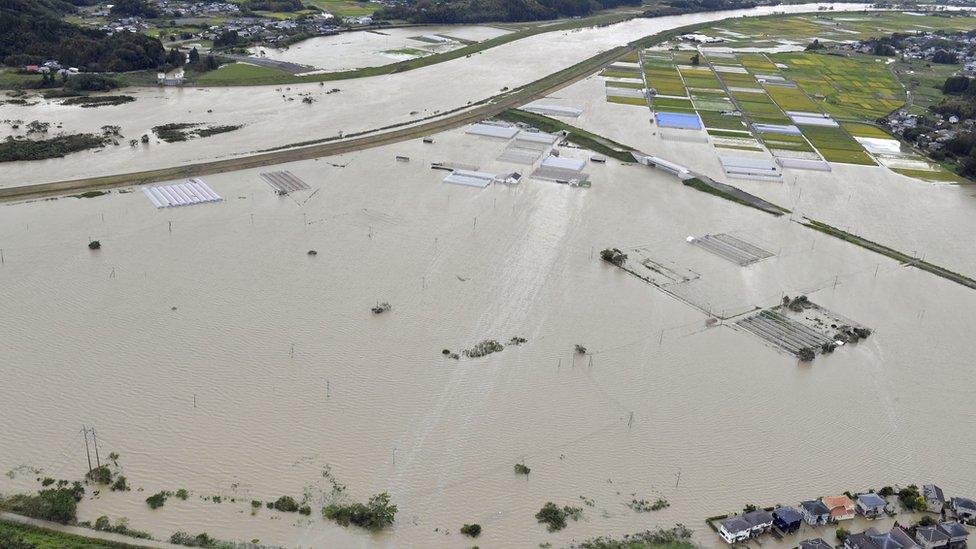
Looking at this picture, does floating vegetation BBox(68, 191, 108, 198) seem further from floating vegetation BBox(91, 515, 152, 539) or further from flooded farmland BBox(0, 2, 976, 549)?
floating vegetation BBox(91, 515, 152, 539)

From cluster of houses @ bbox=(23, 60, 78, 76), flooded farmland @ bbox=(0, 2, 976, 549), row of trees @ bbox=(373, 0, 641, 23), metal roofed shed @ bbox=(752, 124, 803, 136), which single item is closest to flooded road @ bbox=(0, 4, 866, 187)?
flooded farmland @ bbox=(0, 2, 976, 549)

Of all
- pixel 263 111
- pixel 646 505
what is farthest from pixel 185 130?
pixel 646 505

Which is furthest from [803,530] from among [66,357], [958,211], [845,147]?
[845,147]

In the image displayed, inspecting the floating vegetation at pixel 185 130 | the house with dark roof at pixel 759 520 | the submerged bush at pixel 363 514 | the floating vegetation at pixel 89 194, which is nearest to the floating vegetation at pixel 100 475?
the submerged bush at pixel 363 514

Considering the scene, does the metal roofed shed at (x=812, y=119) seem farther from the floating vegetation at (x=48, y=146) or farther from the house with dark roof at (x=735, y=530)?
the floating vegetation at (x=48, y=146)

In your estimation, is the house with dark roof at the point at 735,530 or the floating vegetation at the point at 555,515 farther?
the floating vegetation at the point at 555,515

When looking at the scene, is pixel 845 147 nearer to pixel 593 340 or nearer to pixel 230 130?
pixel 593 340

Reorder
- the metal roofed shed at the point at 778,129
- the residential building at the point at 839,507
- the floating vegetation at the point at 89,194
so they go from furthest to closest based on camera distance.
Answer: the metal roofed shed at the point at 778,129 → the floating vegetation at the point at 89,194 → the residential building at the point at 839,507
